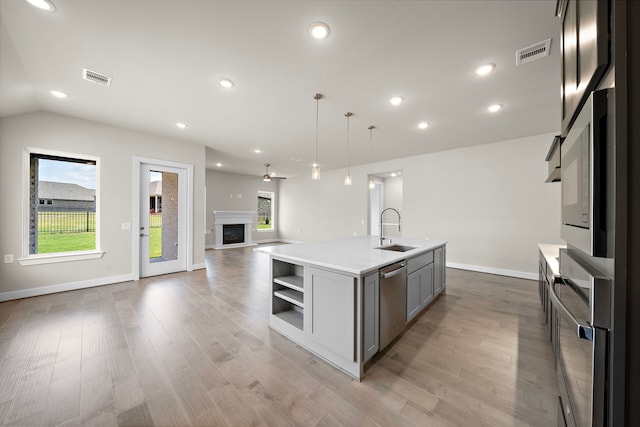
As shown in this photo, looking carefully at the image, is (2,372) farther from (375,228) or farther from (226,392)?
(375,228)

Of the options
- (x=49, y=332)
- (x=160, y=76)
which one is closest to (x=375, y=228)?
(x=160, y=76)

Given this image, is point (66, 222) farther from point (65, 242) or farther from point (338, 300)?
point (338, 300)

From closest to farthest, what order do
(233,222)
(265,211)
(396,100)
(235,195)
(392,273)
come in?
(392,273) → (396,100) → (233,222) → (235,195) → (265,211)

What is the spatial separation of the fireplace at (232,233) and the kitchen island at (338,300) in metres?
6.84

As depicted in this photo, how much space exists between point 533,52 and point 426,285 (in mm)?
2724

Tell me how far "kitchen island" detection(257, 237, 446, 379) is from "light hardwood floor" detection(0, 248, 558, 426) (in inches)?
6.5

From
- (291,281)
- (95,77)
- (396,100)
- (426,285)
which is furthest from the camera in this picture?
(396,100)

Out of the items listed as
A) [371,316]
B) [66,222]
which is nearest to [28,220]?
[66,222]

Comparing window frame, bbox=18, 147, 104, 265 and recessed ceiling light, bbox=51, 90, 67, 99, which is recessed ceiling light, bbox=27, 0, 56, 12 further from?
window frame, bbox=18, 147, 104, 265

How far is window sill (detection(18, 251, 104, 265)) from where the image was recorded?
142 inches

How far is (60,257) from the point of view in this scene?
385 cm

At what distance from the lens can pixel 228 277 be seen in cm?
483

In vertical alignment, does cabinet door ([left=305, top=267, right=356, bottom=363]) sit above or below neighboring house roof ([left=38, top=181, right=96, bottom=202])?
below

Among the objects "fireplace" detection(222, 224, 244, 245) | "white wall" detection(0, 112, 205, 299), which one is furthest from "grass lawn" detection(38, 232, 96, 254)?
"fireplace" detection(222, 224, 244, 245)
